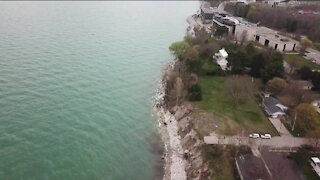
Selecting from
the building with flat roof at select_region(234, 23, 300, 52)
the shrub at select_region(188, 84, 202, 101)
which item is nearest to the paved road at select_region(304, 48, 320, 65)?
the building with flat roof at select_region(234, 23, 300, 52)

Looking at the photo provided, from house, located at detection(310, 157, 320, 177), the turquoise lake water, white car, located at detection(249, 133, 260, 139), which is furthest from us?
white car, located at detection(249, 133, 260, 139)

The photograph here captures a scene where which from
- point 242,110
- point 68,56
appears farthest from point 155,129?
point 68,56

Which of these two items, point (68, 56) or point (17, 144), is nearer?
point (17, 144)

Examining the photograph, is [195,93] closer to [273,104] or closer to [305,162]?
[273,104]

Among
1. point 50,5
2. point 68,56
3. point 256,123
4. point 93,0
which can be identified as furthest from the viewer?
point 93,0

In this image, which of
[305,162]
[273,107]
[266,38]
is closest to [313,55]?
Result: [266,38]

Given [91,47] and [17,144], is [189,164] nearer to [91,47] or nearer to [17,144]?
[17,144]

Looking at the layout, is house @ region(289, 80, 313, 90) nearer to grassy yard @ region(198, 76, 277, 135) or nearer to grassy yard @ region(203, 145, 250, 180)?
grassy yard @ region(198, 76, 277, 135)
